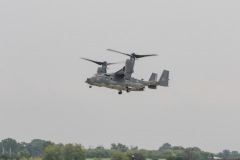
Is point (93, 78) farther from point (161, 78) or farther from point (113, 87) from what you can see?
point (161, 78)

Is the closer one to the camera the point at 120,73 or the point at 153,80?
the point at 120,73

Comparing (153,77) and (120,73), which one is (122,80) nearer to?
(120,73)

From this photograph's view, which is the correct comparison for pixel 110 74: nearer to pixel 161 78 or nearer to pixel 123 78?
pixel 123 78

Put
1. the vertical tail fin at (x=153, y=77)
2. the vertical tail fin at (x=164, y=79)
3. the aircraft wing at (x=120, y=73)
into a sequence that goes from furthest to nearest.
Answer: the vertical tail fin at (x=153, y=77)
the vertical tail fin at (x=164, y=79)
the aircraft wing at (x=120, y=73)

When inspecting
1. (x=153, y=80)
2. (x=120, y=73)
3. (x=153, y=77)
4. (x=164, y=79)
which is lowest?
(x=120, y=73)

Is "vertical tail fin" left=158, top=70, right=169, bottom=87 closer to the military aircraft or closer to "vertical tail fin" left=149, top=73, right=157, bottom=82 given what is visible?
"vertical tail fin" left=149, top=73, right=157, bottom=82

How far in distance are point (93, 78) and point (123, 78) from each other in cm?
485

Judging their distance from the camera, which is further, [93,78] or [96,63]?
[96,63]

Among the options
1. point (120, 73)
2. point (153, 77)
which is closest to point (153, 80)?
point (153, 77)

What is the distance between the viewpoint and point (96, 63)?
141 meters

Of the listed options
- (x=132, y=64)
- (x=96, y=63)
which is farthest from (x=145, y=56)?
(x=96, y=63)

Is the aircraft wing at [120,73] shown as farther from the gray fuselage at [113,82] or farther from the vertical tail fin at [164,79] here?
the vertical tail fin at [164,79]

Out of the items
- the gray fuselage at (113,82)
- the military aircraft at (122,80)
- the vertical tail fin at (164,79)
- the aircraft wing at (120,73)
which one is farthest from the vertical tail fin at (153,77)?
the aircraft wing at (120,73)

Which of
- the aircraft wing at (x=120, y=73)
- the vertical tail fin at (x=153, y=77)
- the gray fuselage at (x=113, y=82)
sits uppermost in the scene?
the vertical tail fin at (x=153, y=77)
